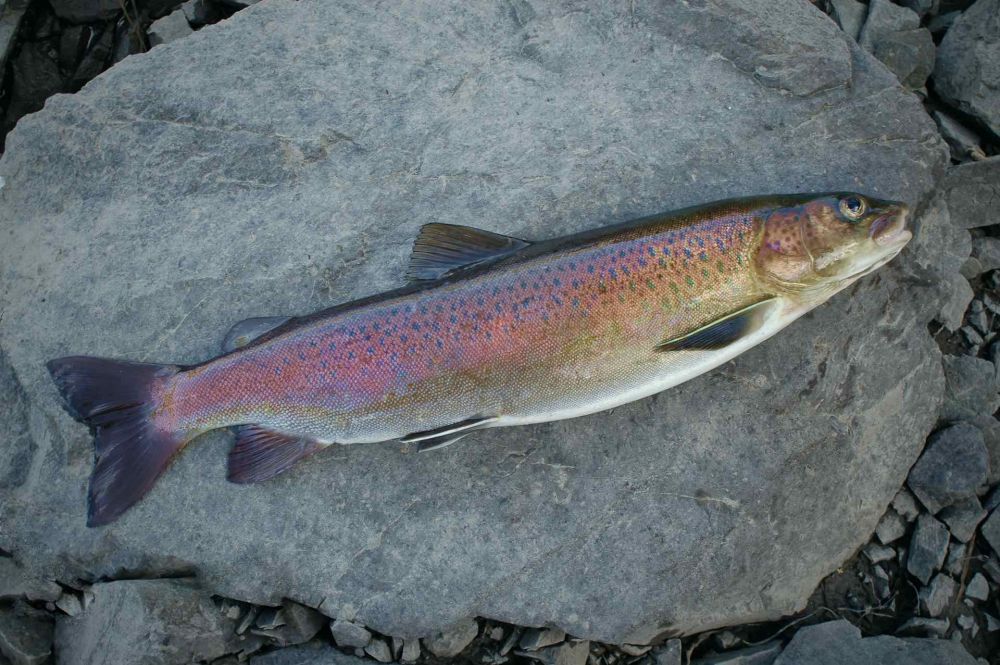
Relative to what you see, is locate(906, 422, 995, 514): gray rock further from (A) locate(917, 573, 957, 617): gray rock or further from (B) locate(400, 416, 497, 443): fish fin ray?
(B) locate(400, 416, 497, 443): fish fin ray

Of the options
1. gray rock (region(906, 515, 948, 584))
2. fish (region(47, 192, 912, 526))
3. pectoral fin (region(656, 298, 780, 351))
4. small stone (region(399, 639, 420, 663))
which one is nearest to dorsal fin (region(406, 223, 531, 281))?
fish (region(47, 192, 912, 526))

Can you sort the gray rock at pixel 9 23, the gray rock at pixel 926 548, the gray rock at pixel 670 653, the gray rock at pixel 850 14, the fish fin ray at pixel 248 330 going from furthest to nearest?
the gray rock at pixel 9 23 → the gray rock at pixel 850 14 → the gray rock at pixel 926 548 → the gray rock at pixel 670 653 → the fish fin ray at pixel 248 330

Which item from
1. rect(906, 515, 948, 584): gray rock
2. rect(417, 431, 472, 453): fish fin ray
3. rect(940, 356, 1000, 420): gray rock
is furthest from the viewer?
rect(940, 356, 1000, 420): gray rock

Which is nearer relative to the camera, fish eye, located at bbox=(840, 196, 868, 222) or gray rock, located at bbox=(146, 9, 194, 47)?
fish eye, located at bbox=(840, 196, 868, 222)

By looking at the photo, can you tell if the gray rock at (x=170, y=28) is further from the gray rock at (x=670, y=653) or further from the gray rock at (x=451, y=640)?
the gray rock at (x=670, y=653)

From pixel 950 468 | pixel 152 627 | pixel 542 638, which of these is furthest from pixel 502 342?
pixel 950 468

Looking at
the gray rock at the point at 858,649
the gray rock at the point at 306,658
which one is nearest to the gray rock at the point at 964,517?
the gray rock at the point at 858,649
